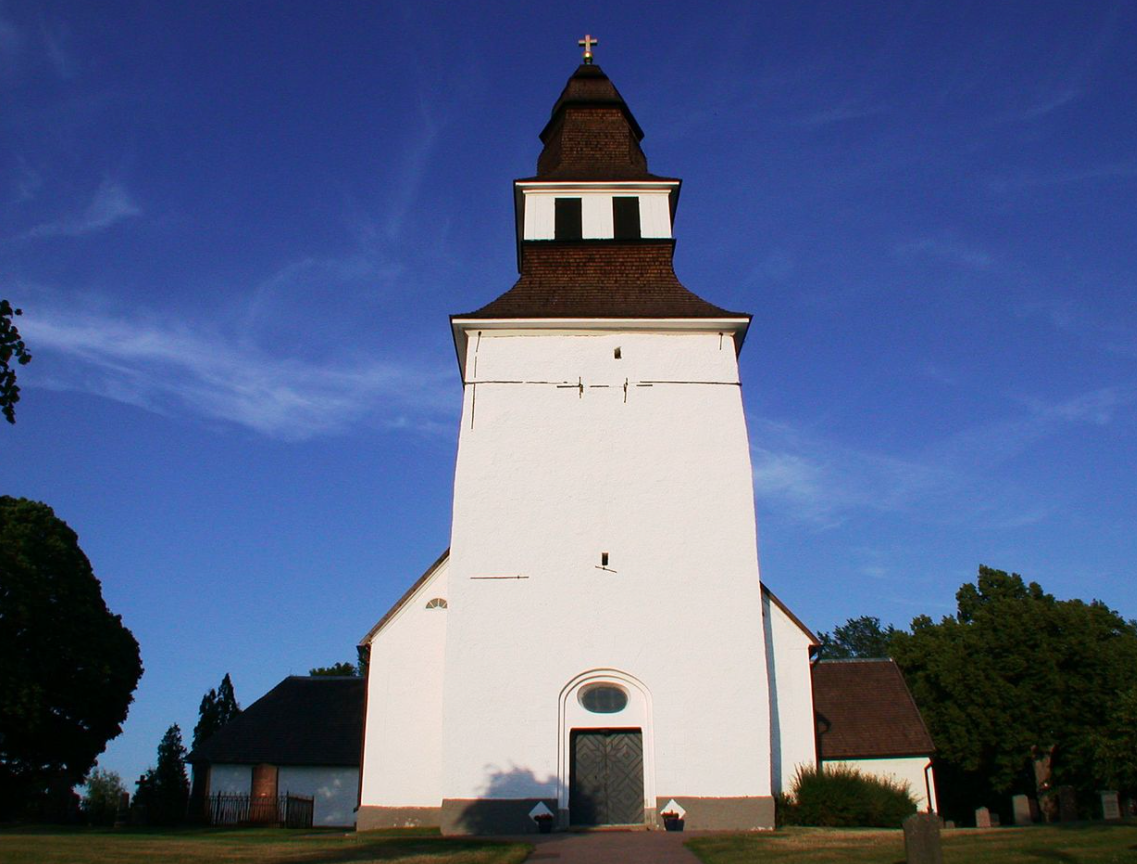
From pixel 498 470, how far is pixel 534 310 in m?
3.60

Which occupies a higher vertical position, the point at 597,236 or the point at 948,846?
the point at 597,236

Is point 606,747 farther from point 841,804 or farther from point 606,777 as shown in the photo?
point 841,804

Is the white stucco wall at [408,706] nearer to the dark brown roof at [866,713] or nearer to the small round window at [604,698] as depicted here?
the small round window at [604,698]

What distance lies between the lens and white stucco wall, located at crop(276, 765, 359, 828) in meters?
29.1

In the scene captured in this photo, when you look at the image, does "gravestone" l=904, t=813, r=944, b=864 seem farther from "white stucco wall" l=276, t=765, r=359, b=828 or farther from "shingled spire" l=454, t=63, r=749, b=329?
Result: "white stucco wall" l=276, t=765, r=359, b=828

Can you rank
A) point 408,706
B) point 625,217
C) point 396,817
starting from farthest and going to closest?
point 625,217, point 408,706, point 396,817

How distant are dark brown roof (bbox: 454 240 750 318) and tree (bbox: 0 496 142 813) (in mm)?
17423

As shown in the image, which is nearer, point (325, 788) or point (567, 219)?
point (567, 219)

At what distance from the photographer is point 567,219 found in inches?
858

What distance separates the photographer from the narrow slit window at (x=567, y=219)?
2158cm

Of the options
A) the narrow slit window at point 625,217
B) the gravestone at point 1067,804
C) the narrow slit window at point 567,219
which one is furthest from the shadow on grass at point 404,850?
the gravestone at point 1067,804

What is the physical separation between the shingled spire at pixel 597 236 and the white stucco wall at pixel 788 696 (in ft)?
20.9

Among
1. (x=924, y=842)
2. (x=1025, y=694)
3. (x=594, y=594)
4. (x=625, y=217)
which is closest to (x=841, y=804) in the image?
(x=594, y=594)

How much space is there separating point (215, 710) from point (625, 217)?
130 feet
